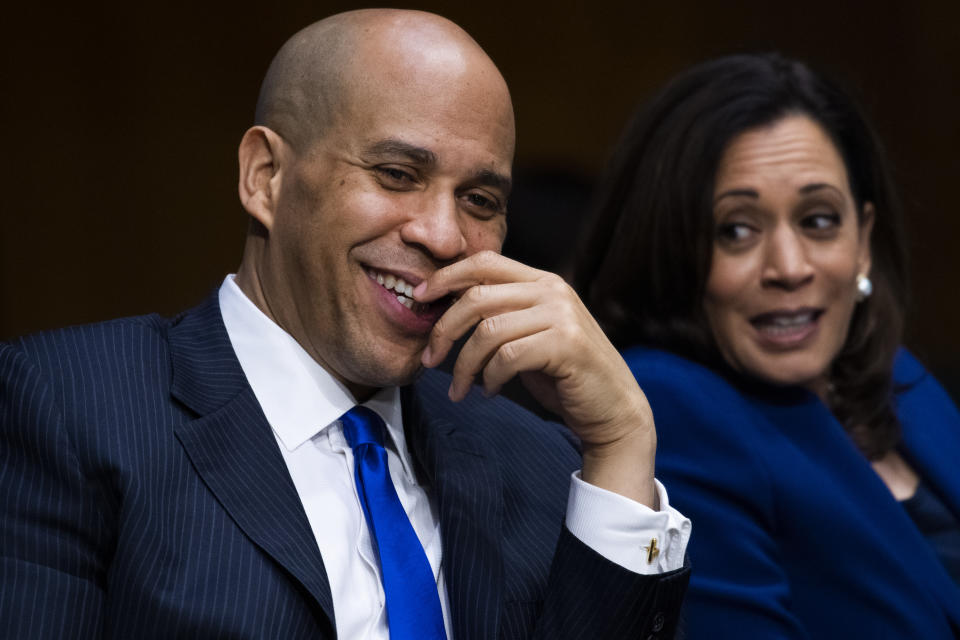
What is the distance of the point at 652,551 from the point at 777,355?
0.68 metres

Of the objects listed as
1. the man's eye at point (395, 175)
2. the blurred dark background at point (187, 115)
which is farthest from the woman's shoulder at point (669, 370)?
the blurred dark background at point (187, 115)

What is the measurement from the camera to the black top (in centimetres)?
199

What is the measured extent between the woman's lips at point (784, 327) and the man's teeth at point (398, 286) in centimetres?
77

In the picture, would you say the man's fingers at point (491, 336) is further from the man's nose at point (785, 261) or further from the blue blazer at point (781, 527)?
the man's nose at point (785, 261)

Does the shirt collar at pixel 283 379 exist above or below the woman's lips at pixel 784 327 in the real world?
below

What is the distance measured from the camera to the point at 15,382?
1199 mm

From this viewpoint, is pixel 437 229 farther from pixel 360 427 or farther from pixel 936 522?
pixel 936 522

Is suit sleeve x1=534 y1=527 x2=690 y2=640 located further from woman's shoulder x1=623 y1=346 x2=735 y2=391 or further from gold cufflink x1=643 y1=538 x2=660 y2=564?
woman's shoulder x1=623 y1=346 x2=735 y2=391

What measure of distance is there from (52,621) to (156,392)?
259 millimetres

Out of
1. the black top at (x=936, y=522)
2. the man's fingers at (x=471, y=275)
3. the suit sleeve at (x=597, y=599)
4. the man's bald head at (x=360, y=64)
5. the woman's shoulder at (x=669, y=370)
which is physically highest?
the man's bald head at (x=360, y=64)

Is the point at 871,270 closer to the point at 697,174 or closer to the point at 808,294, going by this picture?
the point at 808,294

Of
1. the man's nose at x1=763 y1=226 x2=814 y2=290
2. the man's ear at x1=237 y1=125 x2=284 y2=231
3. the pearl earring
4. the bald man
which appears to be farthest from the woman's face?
the man's ear at x1=237 y1=125 x2=284 y2=231

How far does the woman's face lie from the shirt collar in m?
0.73

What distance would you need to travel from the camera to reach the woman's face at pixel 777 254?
6.18 feet
